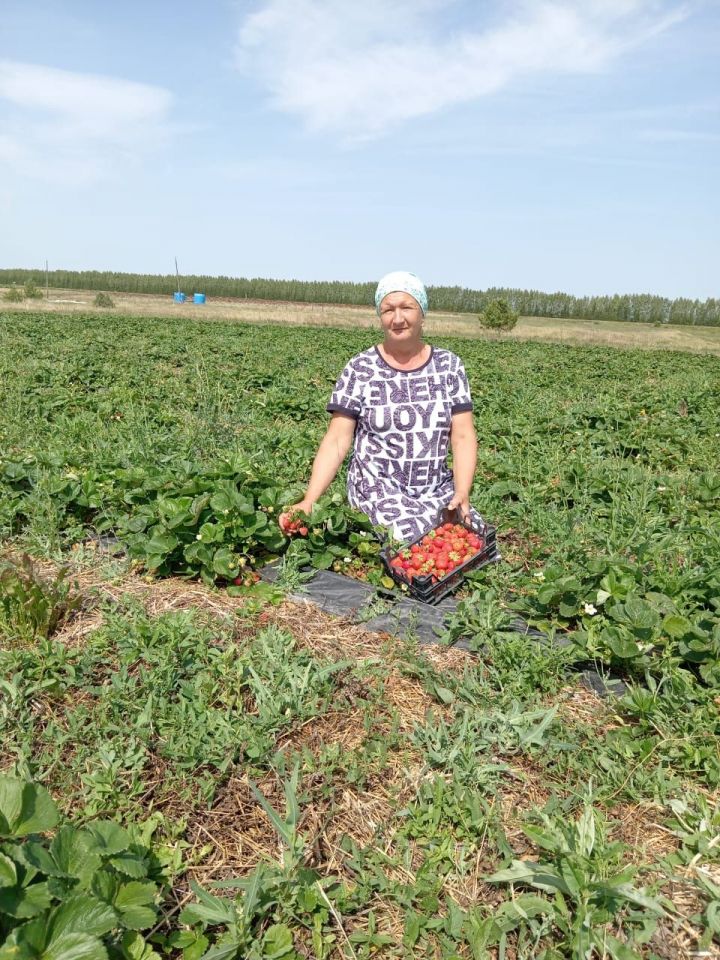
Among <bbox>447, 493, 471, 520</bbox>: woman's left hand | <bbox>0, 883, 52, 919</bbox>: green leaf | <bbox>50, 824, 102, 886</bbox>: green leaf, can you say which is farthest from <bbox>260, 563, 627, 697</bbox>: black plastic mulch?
<bbox>0, 883, 52, 919</bbox>: green leaf

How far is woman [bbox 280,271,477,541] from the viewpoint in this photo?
12.3 feet

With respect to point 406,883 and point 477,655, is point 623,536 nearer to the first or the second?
point 477,655

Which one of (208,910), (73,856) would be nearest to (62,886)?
(73,856)

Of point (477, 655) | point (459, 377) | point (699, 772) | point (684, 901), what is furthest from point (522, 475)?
point (684, 901)

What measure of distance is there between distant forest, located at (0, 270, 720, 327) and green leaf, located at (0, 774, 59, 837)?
79.5m

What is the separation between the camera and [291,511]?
3498 millimetres

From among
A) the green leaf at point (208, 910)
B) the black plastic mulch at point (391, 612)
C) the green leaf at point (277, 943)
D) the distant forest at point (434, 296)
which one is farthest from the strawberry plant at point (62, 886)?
the distant forest at point (434, 296)

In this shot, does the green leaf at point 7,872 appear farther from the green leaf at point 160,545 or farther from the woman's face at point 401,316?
the woman's face at point 401,316

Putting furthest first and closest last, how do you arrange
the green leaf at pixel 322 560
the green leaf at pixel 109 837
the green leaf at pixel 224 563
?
the green leaf at pixel 322 560 < the green leaf at pixel 224 563 < the green leaf at pixel 109 837

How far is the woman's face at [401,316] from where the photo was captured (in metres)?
3.60

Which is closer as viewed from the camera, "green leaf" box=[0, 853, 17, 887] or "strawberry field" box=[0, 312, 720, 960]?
"green leaf" box=[0, 853, 17, 887]

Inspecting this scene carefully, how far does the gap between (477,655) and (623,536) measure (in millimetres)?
1719

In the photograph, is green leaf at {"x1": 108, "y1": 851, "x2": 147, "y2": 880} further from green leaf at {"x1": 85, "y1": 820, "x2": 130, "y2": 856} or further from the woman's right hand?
the woman's right hand

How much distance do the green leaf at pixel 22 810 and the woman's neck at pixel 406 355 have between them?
9.46 ft
